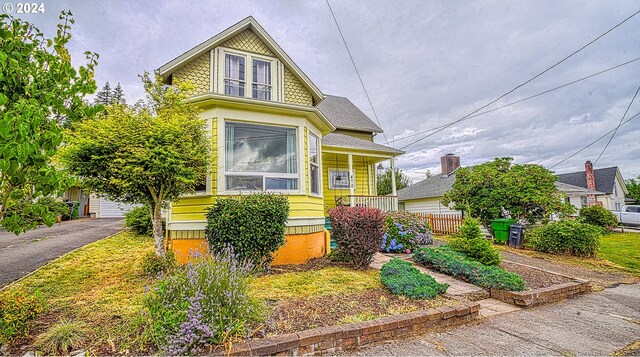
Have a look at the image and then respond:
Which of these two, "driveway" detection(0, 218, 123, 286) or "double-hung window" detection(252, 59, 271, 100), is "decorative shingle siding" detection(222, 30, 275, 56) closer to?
"double-hung window" detection(252, 59, 271, 100)

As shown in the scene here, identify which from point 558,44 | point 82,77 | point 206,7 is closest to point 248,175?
point 82,77

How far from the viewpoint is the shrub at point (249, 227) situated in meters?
5.71

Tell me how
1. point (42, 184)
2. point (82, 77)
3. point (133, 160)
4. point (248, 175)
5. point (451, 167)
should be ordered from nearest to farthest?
point (42, 184)
point (82, 77)
point (133, 160)
point (248, 175)
point (451, 167)

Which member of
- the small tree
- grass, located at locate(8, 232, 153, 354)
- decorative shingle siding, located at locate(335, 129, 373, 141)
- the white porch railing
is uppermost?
decorative shingle siding, located at locate(335, 129, 373, 141)

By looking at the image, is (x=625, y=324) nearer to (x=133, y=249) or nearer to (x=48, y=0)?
(x=48, y=0)

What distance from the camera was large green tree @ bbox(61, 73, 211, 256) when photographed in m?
4.99

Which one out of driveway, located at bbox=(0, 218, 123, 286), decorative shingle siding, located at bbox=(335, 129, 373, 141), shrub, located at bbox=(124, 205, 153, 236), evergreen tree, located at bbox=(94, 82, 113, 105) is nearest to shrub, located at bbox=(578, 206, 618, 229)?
decorative shingle siding, located at bbox=(335, 129, 373, 141)

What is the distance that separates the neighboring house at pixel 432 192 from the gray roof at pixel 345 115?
30.0 ft

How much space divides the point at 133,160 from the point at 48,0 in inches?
112

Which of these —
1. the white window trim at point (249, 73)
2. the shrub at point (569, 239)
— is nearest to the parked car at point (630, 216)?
the shrub at point (569, 239)

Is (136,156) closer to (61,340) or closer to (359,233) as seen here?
(61,340)

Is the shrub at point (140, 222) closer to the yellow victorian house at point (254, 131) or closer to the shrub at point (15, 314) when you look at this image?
the yellow victorian house at point (254, 131)

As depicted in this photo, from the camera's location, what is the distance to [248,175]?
7082mm

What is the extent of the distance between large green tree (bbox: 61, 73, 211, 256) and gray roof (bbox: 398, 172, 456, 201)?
19.0 metres
